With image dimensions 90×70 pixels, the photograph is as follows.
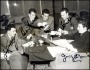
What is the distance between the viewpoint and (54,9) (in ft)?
19.3

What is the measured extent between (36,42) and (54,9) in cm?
284

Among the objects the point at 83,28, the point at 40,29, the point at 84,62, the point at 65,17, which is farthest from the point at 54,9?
the point at 84,62

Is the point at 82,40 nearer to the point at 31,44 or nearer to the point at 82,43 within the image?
the point at 82,43

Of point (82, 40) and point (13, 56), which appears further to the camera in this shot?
point (82, 40)

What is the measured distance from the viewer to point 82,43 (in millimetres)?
3062

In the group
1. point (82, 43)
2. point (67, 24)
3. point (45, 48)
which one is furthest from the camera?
point (67, 24)

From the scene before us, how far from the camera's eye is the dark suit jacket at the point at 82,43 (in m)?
3.01

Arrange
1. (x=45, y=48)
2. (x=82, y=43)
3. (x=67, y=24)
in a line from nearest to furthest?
(x=45, y=48) < (x=82, y=43) < (x=67, y=24)

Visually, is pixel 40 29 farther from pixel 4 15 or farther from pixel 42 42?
pixel 4 15

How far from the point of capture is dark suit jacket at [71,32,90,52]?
3.01 metres

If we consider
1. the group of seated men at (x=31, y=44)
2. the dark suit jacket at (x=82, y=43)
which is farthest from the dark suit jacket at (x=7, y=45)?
the dark suit jacket at (x=82, y=43)

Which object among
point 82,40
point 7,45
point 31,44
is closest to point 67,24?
point 82,40

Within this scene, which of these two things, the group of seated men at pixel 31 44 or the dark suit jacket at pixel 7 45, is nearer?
the group of seated men at pixel 31 44

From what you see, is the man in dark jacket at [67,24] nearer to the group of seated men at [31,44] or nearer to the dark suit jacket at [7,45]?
the group of seated men at [31,44]
